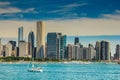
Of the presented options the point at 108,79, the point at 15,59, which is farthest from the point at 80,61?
the point at 108,79

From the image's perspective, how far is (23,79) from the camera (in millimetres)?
46844

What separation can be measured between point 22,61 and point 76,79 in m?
109

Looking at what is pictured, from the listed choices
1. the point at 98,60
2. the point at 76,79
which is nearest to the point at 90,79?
the point at 76,79

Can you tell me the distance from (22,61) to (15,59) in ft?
11.8

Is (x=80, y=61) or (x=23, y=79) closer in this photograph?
(x=23, y=79)

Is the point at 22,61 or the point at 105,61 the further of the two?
the point at 105,61

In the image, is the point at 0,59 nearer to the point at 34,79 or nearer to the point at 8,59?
the point at 8,59

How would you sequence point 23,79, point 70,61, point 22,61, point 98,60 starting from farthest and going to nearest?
point 98,60 → point 70,61 → point 22,61 → point 23,79

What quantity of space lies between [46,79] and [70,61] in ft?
437

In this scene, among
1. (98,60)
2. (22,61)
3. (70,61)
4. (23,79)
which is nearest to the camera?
(23,79)

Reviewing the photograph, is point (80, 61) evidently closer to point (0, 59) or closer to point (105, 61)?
point (105, 61)

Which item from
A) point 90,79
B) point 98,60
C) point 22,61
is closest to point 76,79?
point 90,79

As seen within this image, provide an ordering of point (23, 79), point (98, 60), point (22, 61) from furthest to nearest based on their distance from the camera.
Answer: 1. point (98, 60)
2. point (22, 61)
3. point (23, 79)

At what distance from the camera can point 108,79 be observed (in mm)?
49281
